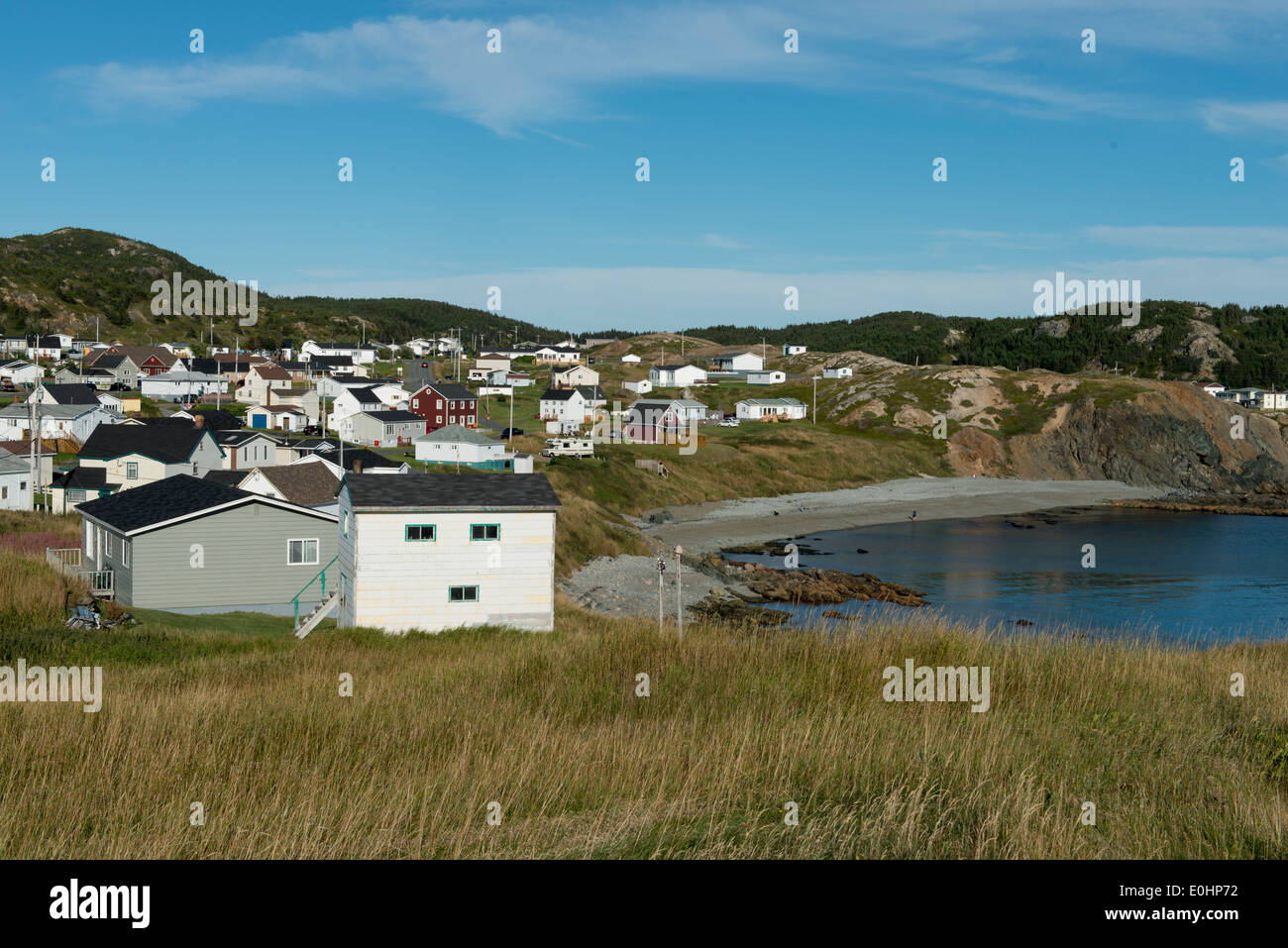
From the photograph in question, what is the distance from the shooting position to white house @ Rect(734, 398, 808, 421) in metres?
133

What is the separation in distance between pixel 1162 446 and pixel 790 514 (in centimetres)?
5569

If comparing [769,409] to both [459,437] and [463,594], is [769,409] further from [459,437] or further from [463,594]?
[463,594]

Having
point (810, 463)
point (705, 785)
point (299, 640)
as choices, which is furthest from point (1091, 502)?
point (705, 785)

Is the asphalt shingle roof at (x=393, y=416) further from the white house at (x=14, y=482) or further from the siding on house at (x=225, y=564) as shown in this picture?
the siding on house at (x=225, y=564)

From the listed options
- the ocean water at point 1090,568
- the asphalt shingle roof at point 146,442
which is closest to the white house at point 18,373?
the asphalt shingle roof at point 146,442

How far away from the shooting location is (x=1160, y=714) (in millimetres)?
10625

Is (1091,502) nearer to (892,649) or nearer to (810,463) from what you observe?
(810,463)

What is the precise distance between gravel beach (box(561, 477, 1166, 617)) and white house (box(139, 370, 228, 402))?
239 feet

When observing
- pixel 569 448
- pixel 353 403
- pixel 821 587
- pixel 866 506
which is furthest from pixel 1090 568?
pixel 353 403

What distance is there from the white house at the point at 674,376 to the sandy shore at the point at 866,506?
2216 inches

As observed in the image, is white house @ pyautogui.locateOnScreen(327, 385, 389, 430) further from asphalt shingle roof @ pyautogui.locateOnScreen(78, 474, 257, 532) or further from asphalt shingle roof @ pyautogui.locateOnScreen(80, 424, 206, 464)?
asphalt shingle roof @ pyautogui.locateOnScreen(78, 474, 257, 532)

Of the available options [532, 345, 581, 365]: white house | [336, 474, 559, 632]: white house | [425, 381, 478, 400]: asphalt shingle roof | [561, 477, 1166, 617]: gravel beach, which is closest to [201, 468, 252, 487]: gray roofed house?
[561, 477, 1166, 617]: gravel beach

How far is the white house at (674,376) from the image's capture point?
158375mm

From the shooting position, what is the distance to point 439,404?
339ft
